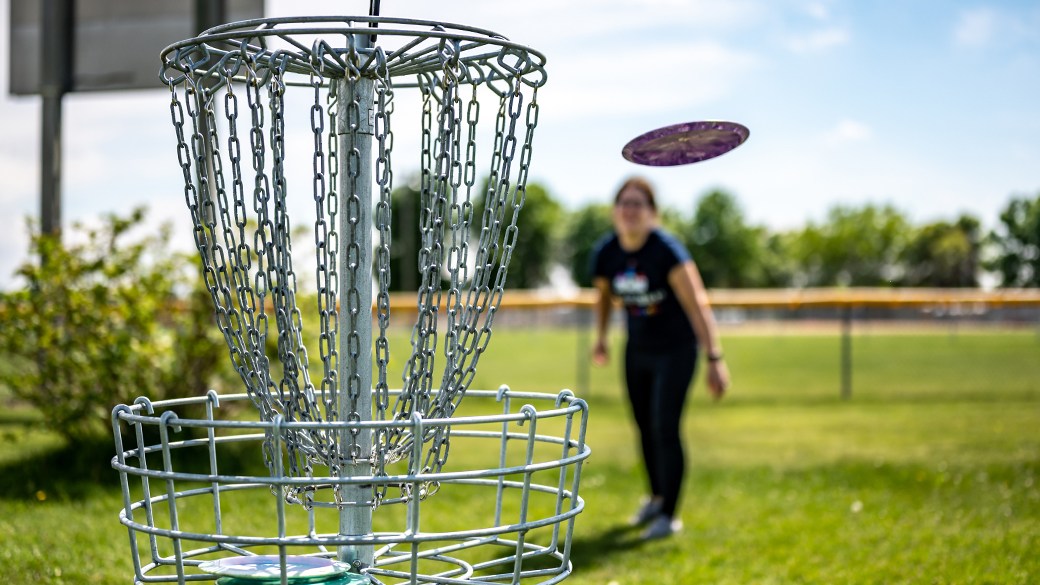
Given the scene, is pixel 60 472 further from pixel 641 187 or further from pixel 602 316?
pixel 641 187

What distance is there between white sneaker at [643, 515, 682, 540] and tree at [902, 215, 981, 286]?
9568mm

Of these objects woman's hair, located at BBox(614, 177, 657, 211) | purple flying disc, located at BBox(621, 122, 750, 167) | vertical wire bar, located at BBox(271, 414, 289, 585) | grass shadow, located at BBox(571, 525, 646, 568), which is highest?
woman's hair, located at BBox(614, 177, 657, 211)

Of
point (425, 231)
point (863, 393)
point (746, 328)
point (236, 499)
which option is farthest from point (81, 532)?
point (746, 328)

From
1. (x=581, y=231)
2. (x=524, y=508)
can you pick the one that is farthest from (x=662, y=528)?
(x=581, y=231)

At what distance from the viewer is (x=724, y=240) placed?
3792 inches

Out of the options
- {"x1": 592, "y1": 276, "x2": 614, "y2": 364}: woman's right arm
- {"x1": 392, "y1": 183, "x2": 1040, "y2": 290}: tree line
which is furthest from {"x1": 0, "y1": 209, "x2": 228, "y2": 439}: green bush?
{"x1": 392, "y1": 183, "x2": 1040, "y2": 290}: tree line

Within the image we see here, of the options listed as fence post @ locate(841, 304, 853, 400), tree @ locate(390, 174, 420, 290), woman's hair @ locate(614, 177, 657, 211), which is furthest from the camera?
tree @ locate(390, 174, 420, 290)

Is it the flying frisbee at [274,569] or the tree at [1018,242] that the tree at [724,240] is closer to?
the tree at [1018,242]

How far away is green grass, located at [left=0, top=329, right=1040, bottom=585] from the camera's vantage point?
4.79 meters

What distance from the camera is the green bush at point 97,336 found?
275 inches

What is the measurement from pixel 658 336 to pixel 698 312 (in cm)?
29

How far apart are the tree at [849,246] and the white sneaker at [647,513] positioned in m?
68.9

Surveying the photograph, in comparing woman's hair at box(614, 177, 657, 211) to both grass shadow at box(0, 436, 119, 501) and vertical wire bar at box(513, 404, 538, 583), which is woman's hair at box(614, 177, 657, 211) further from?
vertical wire bar at box(513, 404, 538, 583)

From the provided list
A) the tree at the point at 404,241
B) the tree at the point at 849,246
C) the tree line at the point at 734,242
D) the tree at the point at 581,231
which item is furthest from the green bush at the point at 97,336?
the tree at the point at 581,231
